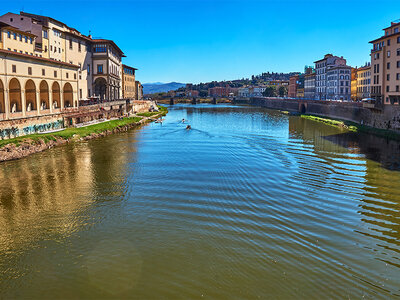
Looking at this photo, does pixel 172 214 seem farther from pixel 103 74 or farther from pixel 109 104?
pixel 103 74

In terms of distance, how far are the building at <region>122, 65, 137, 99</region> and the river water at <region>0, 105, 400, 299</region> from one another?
80655mm

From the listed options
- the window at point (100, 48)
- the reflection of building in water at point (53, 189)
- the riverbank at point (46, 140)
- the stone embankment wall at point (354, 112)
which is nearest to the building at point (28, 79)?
the riverbank at point (46, 140)

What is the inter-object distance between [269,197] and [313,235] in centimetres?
510

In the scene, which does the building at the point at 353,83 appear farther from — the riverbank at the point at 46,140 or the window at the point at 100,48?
the riverbank at the point at 46,140

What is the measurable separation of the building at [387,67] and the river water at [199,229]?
24.5 meters

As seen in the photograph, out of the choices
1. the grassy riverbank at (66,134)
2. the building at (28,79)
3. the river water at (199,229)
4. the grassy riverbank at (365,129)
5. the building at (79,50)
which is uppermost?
the building at (79,50)

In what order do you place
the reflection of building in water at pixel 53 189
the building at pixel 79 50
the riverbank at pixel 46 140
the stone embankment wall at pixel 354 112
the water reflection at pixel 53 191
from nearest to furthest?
1. the water reflection at pixel 53 191
2. the reflection of building in water at pixel 53 189
3. the riverbank at pixel 46 140
4. the stone embankment wall at pixel 354 112
5. the building at pixel 79 50

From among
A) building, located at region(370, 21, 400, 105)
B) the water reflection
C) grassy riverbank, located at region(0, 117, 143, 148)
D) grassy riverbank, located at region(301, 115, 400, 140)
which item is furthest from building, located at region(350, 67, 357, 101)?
the water reflection

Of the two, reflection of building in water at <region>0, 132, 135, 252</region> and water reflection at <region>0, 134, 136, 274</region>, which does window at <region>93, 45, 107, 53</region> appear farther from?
water reflection at <region>0, 134, 136, 274</region>

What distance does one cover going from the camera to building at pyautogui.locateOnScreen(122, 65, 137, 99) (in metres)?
107

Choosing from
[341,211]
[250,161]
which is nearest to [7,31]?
[250,161]

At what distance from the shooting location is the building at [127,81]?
351 ft

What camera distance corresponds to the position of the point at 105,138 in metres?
45.2

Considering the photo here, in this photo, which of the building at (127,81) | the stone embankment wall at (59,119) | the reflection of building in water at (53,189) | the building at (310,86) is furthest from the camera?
the building at (310,86)
